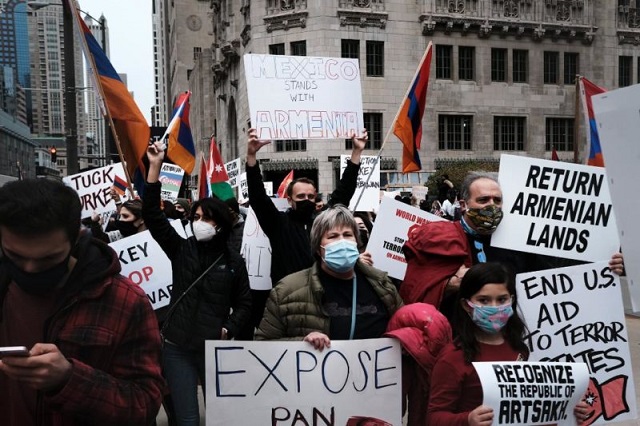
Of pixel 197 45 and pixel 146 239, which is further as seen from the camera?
pixel 197 45

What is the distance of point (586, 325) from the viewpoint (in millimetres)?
3348

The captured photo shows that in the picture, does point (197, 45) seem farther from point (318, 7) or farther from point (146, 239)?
point (146, 239)

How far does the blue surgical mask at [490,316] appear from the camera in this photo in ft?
8.82

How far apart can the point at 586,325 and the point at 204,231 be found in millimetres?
2362

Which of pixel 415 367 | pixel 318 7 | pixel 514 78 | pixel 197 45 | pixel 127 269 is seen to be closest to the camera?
pixel 415 367

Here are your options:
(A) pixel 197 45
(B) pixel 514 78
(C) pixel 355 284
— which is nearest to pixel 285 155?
(B) pixel 514 78

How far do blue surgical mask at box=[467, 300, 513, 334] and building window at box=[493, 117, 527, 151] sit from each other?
33086mm

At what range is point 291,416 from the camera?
2973 mm

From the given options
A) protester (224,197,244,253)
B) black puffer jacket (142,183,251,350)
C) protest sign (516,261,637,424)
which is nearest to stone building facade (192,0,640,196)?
protester (224,197,244,253)

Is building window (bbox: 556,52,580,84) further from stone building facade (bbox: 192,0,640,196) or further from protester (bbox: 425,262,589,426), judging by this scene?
protester (bbox: 425,262,589,426)

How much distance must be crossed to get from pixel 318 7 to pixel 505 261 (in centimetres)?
2920

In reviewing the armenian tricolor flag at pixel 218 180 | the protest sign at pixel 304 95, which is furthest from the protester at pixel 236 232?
the armenian tricolor flag at pixel 218 180

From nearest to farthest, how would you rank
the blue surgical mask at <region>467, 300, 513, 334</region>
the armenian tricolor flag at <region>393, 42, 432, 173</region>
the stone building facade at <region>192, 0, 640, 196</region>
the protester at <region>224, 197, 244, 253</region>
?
the blue surgical mask at <region>467, 300, 513, 334</region>, the protester at <region>224, 197, 244, 253</region>, the armenian tricolor flag at <region>393, 42, 432, 173</region>, the stone building facade at <region>192, 0, 640, 196</region>

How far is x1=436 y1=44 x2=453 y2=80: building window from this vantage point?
110 ft
